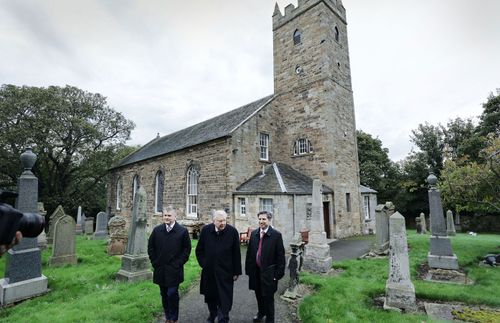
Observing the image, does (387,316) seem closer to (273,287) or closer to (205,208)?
(273,287)

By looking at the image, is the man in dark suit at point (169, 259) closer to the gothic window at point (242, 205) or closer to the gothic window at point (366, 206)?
the gothic window at point (242, 205)

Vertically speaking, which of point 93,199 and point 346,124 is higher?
point 346,124

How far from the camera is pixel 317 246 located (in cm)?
816

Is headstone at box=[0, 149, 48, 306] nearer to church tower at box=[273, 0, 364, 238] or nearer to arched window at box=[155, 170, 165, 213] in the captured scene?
church tower at box=[273, 0, 364, 238]

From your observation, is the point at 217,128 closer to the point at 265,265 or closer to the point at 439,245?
the point at 439,245

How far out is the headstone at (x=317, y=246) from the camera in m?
8.00

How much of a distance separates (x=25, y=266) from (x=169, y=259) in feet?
13.8

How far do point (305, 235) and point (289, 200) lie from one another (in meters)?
1.90

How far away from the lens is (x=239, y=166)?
1532 cm

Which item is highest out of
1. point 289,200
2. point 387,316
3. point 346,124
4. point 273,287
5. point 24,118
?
point 24,118

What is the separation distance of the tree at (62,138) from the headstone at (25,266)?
18995 mm

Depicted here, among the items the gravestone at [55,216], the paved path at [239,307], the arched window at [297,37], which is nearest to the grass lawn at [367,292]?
the paved path at [239,307]

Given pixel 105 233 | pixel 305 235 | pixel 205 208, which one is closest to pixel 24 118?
pixel 105 233

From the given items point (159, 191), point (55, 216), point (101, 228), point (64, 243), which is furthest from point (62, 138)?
point (64, 243)
